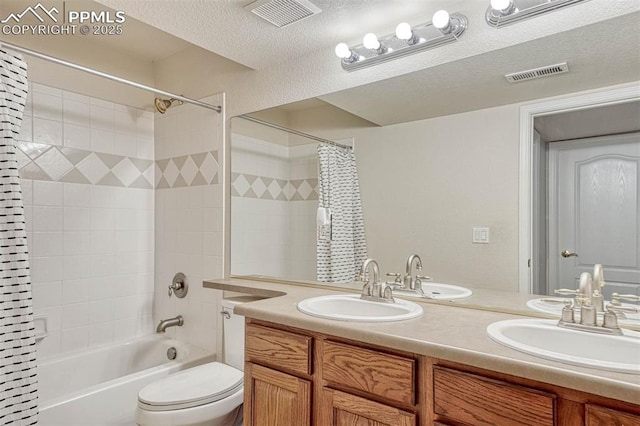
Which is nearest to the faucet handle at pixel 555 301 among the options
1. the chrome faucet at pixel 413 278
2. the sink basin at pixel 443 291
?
the sink basin at pixel 443 291

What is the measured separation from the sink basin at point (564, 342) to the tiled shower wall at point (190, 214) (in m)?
1.77

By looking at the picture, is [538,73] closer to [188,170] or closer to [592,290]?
[592,290]

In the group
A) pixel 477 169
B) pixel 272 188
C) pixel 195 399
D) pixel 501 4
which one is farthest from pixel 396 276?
pixel 501 4

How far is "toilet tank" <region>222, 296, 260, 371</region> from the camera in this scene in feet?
6.95

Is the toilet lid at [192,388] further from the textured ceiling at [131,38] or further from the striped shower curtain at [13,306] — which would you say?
the textured ceiling at [131,38]

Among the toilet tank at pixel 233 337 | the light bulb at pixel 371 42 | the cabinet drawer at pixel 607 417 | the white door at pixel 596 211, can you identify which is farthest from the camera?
the toilet tank at pixel 233 337

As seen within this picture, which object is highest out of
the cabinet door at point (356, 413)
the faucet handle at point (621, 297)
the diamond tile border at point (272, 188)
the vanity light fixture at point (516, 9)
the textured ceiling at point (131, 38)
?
the textured ceiling at point (131, 38)

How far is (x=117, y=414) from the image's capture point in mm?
1951

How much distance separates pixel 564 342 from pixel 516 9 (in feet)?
3.85

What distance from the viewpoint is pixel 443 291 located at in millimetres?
1639

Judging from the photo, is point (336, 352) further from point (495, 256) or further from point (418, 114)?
point (418, 114)

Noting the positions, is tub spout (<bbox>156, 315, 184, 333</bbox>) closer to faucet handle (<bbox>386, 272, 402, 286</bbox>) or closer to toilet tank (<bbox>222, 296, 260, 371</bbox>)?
toilet tank (<bbox>222, 296, 260, 371</bbox>)

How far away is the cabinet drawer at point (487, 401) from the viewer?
0.94 metres

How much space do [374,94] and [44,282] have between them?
217cm
